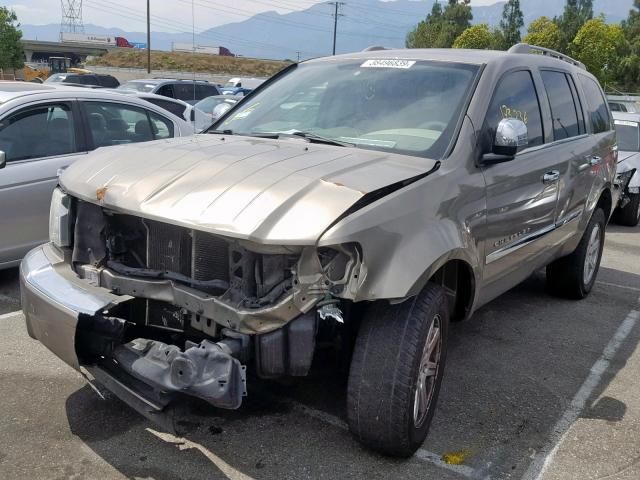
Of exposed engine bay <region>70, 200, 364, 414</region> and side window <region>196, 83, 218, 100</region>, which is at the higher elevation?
exposed engine bay <region>70, 200, 364, 414</region>

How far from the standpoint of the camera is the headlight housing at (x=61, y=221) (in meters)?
3.41

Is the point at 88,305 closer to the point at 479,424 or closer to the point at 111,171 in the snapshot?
the point at 111,171

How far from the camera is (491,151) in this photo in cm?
370

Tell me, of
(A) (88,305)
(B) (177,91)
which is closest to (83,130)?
(A) (88,305)

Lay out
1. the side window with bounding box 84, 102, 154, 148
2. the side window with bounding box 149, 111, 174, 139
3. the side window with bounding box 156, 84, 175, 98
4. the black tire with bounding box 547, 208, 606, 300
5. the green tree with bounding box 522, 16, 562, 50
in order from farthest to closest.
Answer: the green tree with bounding box 522, 16, 562, 50
the side window with bounding box 156, 84, 175, 98
the side window with bounding box 149, 111, 174, 139
the side window with bounding box 84, 102, 154, 148
the black tire with bounding box 547, 208, 606, 300

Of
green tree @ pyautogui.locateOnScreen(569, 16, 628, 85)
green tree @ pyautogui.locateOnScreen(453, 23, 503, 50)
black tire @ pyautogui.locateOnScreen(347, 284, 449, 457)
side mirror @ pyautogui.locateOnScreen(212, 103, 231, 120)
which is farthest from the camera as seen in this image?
green tree @ pyautogui.locateOnScreen(453, 23, 503, 50)

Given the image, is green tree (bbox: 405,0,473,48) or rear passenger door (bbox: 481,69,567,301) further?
green tree (bbox: 405,0,473,48)

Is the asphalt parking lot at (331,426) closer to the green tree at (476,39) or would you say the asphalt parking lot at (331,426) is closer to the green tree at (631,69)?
the green tree at (476,39)

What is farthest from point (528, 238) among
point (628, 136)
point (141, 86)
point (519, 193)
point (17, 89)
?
point (141, 86)

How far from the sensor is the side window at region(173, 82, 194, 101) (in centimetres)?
1981

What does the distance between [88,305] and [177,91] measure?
702 inches

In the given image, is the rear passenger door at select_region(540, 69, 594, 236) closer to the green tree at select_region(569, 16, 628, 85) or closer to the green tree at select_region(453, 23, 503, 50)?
the green tree at select_region(569, 16, 628, 85)

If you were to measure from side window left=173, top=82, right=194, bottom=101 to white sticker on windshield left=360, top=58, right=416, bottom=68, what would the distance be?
1636 centimetres

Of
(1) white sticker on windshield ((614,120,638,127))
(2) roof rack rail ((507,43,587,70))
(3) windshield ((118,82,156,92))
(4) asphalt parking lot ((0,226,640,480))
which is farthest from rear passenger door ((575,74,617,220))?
(3) windshield ((118,82,156,92))
